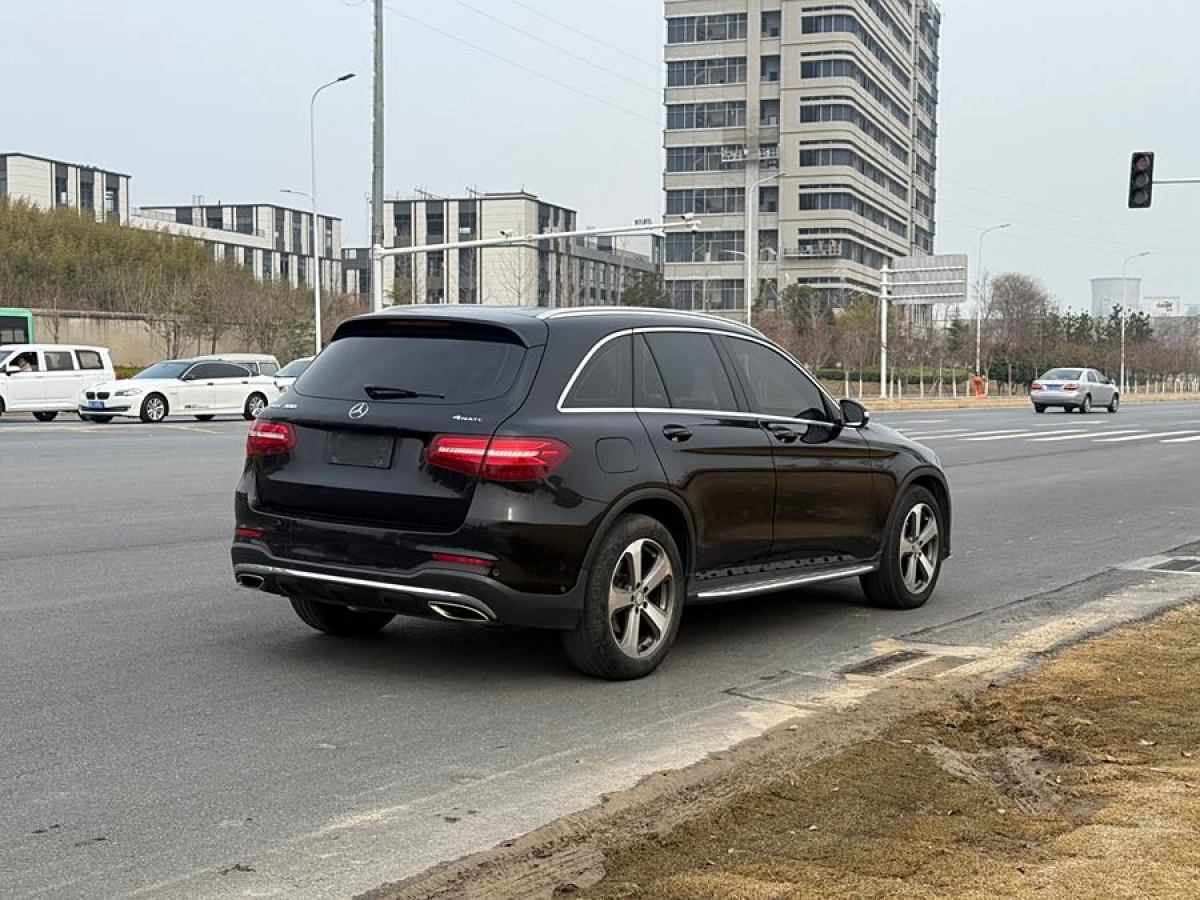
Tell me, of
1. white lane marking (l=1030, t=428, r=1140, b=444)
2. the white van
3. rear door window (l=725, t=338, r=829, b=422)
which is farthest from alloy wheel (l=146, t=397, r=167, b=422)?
rear door window (l=725, t=338, r=829, b=422)

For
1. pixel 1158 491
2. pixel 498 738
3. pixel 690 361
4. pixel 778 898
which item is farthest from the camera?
pixel 1158 491

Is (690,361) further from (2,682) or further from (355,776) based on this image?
(2,682)

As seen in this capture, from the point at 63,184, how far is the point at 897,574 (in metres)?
120

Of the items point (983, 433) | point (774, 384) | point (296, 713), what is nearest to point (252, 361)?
point (983, 433)

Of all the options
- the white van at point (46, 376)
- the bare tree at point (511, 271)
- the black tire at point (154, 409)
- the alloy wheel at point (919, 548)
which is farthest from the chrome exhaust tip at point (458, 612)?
the bare tree at point (511, 271)

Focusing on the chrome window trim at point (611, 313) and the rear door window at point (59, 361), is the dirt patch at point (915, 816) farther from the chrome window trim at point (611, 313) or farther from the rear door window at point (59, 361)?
the rear door window at point (59, 361)

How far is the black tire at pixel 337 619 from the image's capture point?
297 inches

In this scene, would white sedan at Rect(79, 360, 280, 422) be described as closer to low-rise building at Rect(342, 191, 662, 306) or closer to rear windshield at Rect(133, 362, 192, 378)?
rear windshield at Rect(133, 362, 192, 378)

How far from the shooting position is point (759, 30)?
122812 millimetres

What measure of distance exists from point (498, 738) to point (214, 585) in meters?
4.01

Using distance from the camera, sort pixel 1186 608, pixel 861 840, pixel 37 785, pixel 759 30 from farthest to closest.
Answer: pixel 759 30, pixel 1186 608, pixel 37 785, pixel 861 840

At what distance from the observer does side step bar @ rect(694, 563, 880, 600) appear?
7273mm

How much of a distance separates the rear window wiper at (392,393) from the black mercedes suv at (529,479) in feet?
0.03

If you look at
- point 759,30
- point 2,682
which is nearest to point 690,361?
point 2,682
